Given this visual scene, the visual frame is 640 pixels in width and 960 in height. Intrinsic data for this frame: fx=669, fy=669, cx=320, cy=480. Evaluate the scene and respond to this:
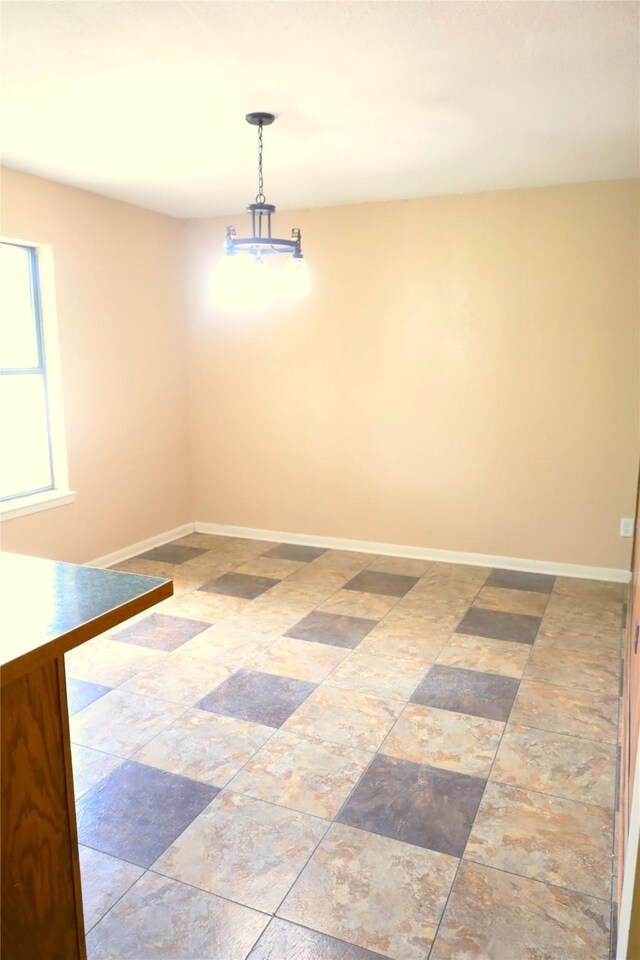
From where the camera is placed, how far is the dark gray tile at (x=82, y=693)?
110 inches

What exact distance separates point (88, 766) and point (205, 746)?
414 mm

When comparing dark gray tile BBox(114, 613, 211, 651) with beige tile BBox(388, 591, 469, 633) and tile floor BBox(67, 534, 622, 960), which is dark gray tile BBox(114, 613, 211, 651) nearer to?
tile floor BBox(67, 534, 622, 960)

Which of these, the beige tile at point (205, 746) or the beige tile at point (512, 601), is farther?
the beige tile at point (512, 601)

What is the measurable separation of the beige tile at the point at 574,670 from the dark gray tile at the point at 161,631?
1701mm

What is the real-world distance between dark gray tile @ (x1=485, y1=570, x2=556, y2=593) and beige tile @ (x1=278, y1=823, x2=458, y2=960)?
8.05 feet

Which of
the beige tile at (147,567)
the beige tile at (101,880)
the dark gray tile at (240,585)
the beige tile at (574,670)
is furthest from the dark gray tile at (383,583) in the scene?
the beige tile at (101,880)

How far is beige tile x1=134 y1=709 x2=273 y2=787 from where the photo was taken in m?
2.36

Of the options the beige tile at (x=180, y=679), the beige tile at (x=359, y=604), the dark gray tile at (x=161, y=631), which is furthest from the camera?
the beige tile at (x=359, y=604)

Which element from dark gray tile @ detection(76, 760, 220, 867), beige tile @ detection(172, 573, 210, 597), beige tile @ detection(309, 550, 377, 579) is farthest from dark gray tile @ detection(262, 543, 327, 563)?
dark gray tile @ detection(76, 760, 220, 867)

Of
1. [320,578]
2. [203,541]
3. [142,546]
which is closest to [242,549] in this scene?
[203,541]

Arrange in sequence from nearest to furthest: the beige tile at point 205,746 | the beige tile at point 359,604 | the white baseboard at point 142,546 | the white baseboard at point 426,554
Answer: the beige tile at point 205,746
the beige tile at point 359,604
the white baseboard at point 426,554
the white baseboard at point 142,546

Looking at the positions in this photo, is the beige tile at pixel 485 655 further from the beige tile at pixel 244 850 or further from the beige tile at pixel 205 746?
the beige tile at pixel 244 850

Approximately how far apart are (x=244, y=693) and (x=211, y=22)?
8.10ft

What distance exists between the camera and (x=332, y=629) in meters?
3.57
